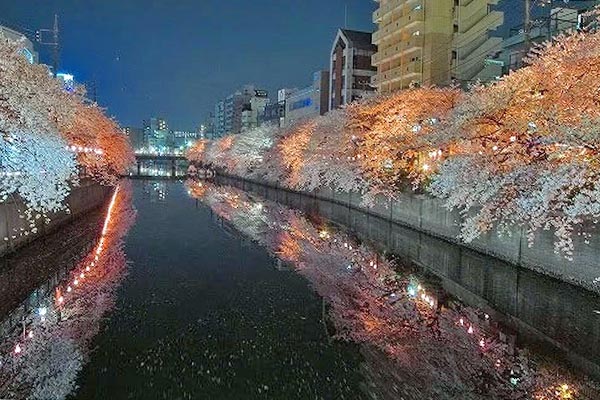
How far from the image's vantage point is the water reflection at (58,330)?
9.55 metres

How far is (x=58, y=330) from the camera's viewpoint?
12469 millimetres

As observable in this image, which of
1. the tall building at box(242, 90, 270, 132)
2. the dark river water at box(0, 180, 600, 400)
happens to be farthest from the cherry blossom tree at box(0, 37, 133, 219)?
the tall building at box(242, 90, 270, 132)

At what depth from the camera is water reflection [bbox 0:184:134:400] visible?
31.3 ft

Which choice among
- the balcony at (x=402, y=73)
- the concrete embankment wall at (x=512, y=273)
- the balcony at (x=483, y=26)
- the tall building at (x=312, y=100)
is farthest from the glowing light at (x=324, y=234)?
the tall building at (x=312, y=100)

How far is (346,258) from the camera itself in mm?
22859

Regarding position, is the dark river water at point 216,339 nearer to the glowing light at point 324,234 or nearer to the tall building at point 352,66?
the glowing light at point 324,234

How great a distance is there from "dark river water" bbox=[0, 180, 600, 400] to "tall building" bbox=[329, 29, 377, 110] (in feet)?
195

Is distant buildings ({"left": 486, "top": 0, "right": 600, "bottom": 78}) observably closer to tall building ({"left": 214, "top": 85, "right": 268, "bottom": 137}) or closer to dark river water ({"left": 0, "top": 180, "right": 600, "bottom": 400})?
dark river water ({"left": 0, "top": 180, "right": 600, "bottom": 400})

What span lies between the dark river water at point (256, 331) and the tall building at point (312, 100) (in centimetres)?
6192

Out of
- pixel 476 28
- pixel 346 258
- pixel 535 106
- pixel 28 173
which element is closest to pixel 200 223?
pixel 346 258

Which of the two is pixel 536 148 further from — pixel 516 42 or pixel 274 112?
pixel 274 112

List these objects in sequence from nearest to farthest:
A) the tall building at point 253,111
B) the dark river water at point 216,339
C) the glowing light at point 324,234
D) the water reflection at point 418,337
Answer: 1. the dark river water at point 216,339
2. the water reflection at point 418,337
3. the glowing light at point 324,234
4. the tall building at point 253,111

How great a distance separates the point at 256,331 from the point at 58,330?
503 centimetres

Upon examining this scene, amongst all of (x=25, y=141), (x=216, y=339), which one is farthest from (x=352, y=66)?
(x=216, y=339)
